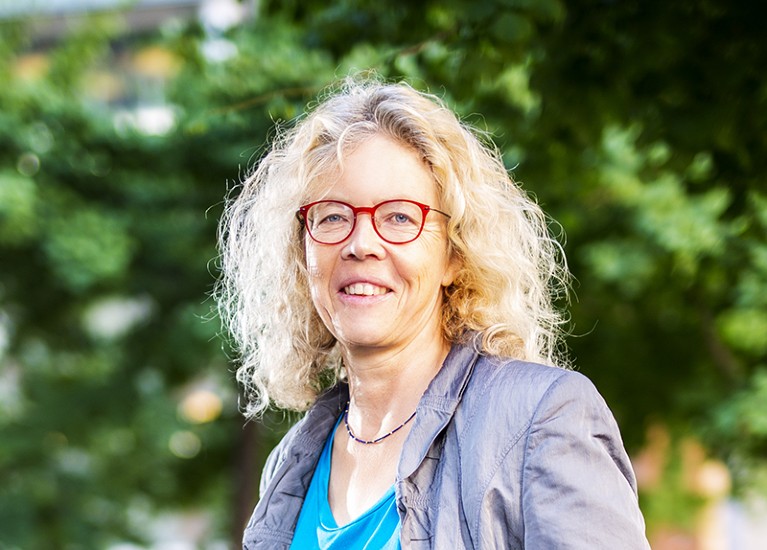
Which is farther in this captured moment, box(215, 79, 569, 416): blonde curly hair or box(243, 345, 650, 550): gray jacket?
box(215, 79, 569, 416): blonde curly hair

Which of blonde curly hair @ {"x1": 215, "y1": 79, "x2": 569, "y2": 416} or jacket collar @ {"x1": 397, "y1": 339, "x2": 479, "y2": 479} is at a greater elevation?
blonde curly hair @ {"x1": 215, "y1": 79, "x2": 569, "y2": 416}

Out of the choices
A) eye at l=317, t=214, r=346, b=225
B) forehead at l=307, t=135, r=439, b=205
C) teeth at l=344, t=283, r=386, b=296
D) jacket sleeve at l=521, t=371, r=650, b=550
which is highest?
forehead at l=307, t=135, r=439, b=205

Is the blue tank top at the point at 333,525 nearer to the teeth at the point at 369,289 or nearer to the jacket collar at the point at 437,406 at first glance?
the jacket collar at the point at 437,406

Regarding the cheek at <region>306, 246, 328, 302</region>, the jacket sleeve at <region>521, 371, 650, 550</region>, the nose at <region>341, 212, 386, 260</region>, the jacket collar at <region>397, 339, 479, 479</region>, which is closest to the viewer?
the jacket sleeve at <region>521, 371, 650, 550</region>

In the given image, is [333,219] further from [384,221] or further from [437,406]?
[437,406]

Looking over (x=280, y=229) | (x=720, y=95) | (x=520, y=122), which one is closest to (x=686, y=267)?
(x=520, y=122)

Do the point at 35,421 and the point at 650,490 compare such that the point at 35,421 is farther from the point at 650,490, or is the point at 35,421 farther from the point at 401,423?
the point at 401,423

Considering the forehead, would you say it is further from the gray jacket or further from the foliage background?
the foliage background

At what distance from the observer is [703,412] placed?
8.41m

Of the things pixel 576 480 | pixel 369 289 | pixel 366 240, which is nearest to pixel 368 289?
pixel 369 289

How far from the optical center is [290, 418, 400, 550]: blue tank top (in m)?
2.10

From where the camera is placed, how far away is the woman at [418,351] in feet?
6.20

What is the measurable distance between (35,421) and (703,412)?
19.2ft

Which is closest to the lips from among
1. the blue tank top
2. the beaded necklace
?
the beaded necklace
